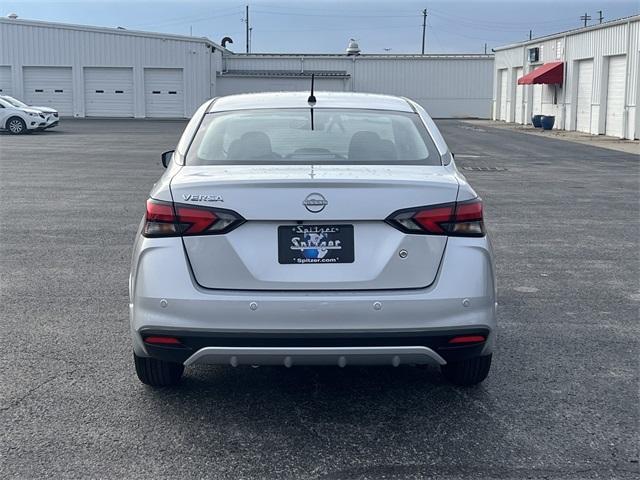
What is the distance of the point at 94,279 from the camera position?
7320mm

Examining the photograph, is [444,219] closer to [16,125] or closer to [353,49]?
[16,125]

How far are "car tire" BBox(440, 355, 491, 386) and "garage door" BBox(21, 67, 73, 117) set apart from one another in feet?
151

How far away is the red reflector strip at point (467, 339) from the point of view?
13.0ft

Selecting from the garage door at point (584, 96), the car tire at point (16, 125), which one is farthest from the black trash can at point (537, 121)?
the car tire at point (16, 125)

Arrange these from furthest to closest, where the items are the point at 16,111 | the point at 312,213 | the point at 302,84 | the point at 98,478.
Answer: the point at 302,84 → the point at 16,111 → the point at 312,213 → the point at 98,478

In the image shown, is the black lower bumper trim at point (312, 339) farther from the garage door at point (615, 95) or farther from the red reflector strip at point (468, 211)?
the garage door at point (615, 95)

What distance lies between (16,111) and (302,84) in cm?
2334

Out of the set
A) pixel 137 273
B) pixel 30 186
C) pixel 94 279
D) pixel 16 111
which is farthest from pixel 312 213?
pixel 16 111

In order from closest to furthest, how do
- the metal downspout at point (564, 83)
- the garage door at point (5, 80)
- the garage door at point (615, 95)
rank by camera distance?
the garage door at point (615, 95)
the metal downspout at point (564, 83)
the garage door at point (5, 80)

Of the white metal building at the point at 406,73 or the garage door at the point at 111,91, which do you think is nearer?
the garage door at the point at 111,91

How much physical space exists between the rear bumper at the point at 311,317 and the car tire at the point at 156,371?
477mm

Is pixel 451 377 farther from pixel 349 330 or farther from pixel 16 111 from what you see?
pixel 16 111

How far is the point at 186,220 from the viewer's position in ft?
12.8

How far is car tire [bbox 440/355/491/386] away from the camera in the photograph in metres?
4.52
